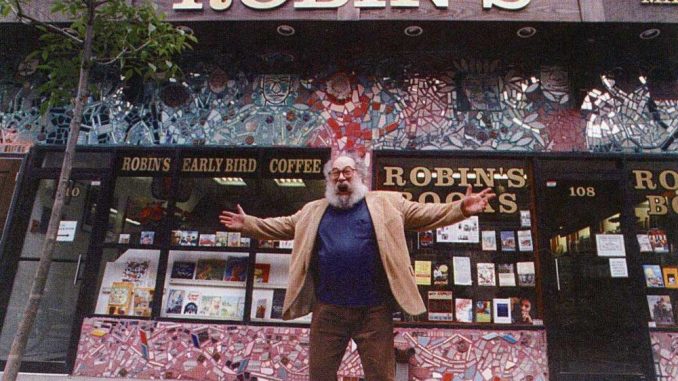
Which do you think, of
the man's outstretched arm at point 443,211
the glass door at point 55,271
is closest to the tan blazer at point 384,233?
the man's outstretched arm at point 443,211

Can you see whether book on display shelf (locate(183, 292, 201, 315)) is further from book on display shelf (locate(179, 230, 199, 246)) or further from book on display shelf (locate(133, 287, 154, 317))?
book on display shelf (locate(179, 230, 199, 246))

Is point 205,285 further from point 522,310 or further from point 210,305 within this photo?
point 522,310

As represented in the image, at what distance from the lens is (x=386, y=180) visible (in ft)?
20.6

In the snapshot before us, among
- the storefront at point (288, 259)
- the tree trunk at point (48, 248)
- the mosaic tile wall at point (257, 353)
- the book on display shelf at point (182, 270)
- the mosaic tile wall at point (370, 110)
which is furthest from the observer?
the mosaic tile wall at point (370, 110)

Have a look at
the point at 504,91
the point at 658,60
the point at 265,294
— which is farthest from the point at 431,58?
the point at 265,294

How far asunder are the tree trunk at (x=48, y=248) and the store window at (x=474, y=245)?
3.59 m

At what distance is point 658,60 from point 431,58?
3192 mm

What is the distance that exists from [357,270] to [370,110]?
374cm

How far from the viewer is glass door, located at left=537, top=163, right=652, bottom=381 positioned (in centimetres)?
564

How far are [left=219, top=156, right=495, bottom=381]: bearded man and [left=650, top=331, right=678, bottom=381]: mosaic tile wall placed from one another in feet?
13.2

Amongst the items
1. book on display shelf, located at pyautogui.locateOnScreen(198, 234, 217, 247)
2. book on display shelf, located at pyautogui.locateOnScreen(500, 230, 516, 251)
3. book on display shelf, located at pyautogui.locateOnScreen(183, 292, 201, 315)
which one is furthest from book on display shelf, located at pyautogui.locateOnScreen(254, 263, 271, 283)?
book on display shelf, located at pyautogui.locateOnScreen(500, 230, 516, 251)

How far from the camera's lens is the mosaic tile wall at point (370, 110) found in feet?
21.0

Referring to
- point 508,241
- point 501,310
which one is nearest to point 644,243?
point 508,241

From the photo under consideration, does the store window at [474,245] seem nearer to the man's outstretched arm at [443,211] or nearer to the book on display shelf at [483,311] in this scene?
the book on display shelf at [483,311]
